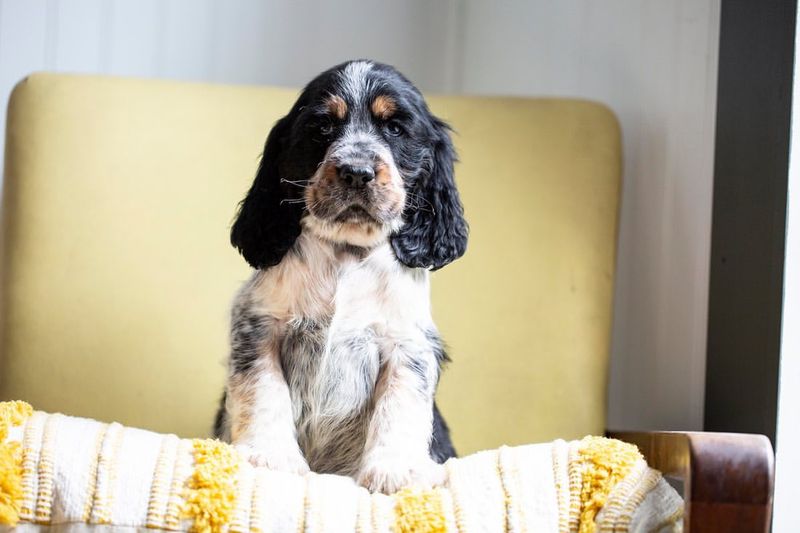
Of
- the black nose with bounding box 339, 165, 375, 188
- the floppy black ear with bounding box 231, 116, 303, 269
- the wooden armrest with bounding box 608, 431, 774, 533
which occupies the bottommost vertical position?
the wooden armrest with bounding box 608, 431, 774, 533

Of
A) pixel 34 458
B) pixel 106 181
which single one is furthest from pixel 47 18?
pixel 34 458

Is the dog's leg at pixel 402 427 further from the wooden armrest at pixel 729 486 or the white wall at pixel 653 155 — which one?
the white wall at pixel 653 155

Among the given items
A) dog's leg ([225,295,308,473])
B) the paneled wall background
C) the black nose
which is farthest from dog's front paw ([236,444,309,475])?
the paneled wall background

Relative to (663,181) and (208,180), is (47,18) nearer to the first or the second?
(208,180)

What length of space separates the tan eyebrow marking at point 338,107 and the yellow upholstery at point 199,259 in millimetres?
653

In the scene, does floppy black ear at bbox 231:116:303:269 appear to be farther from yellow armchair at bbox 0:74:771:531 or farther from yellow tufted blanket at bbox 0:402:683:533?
yellow armchair at bbox 0:74:771:531

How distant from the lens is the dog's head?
1.33 m

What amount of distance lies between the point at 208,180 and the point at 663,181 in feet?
3.26

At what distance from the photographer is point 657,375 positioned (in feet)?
7.02

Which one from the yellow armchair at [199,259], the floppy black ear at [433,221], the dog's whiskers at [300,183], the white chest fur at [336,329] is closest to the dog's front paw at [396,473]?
the white chest fur at [336,329]

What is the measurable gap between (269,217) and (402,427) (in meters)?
0.37

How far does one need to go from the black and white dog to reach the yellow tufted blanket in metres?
0.13

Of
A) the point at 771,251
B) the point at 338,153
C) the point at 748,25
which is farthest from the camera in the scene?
the point at 748,25

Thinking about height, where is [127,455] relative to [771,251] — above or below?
below
